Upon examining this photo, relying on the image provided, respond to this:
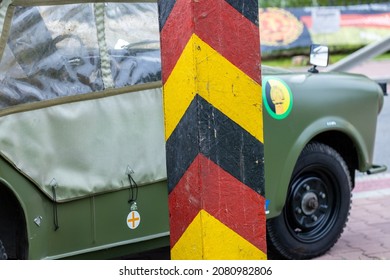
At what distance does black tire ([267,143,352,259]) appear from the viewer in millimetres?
5883

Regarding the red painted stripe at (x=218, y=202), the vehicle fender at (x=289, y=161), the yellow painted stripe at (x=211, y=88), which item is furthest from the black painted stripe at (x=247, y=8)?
the vehicle fender at (x=289, y=161)

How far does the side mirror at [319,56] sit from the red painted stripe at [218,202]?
2715 mm

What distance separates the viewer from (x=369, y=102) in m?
6.20

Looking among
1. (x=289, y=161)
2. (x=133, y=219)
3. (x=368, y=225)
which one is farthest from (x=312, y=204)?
(x=133, y=219)

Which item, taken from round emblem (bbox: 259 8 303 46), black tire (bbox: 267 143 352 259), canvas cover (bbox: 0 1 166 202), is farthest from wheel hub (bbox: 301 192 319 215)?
round emblem (bbox: 259 8 303 46)

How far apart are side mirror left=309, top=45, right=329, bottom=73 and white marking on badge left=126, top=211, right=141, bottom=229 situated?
1.86 metres

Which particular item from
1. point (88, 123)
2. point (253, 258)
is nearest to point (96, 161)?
point (88, 123)

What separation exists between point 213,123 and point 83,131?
4.93ft

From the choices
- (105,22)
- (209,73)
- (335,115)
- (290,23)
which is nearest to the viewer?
(209,73)

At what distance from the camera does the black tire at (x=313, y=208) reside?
19.3ft

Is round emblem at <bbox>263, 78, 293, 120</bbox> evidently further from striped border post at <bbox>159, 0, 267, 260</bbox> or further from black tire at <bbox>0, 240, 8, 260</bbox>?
striped border post at <bbox>159, 0, 267, 260</bbox>

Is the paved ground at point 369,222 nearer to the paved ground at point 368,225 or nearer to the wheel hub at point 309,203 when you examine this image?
the paved ground at point 368,225

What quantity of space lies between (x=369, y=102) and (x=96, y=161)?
228cm

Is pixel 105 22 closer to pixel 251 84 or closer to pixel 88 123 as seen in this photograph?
pixel 88 123
